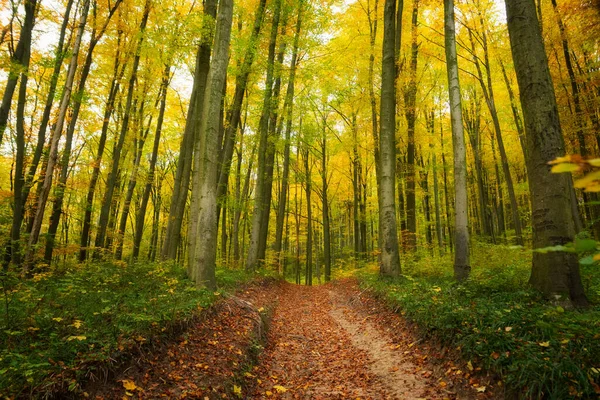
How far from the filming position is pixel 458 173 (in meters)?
8.02

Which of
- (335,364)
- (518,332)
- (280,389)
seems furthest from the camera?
(335,364)

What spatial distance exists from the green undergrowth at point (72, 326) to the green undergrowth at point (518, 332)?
382 cm

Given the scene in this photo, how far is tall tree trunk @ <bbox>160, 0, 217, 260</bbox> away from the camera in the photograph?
9.19 m

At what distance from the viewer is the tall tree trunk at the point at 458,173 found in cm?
772

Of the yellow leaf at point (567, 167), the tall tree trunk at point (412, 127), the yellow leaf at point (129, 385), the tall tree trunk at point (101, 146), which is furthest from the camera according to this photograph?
the tall tree trunk at point (412, 127)

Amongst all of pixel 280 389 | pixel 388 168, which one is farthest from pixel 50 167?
pixel 388 168

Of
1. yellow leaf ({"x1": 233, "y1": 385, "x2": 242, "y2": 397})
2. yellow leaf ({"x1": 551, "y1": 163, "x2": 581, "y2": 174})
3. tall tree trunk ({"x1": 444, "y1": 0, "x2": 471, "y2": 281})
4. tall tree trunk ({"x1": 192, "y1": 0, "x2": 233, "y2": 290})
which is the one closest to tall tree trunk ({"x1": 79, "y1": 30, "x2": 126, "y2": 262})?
tall tree trunk ({"x1": 192, "y1": 0, "x2": 233, "y2": 290})

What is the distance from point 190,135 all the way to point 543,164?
10976 millimetres

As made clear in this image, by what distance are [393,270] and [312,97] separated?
40.2 ft

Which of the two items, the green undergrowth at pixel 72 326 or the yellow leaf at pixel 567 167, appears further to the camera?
the green undergrowth at pixel 72 326

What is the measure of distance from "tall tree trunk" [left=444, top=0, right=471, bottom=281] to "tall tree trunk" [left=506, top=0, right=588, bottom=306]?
2593 mm

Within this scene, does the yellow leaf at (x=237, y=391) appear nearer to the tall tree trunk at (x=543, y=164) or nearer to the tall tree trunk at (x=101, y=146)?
the tall tree trunk at (x=543, y=164)

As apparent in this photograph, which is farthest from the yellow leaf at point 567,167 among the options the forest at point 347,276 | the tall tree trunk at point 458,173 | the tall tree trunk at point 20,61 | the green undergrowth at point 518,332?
the tall tree trunk at point 20,61

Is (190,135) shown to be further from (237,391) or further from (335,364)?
(237,391)
